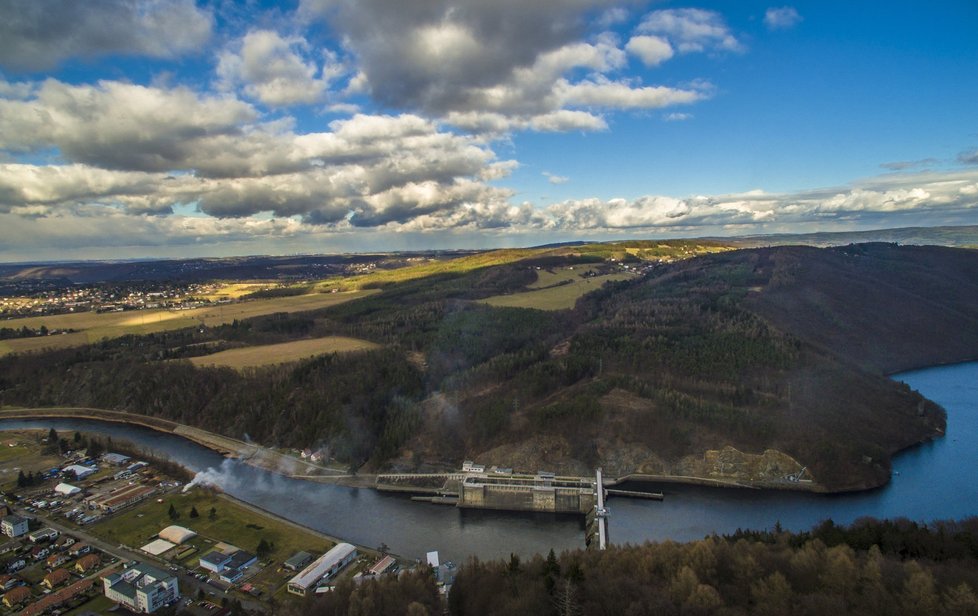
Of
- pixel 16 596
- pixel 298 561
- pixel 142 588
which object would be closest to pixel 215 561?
pixel 142 588

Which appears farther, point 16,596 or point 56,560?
point 56,560

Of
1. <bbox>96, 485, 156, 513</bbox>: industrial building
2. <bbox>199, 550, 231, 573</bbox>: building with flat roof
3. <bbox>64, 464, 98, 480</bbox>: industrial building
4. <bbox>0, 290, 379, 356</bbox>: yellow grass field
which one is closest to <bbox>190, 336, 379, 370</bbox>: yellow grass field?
<bbox>64, 464, 98, 480</bbox>: industrial building

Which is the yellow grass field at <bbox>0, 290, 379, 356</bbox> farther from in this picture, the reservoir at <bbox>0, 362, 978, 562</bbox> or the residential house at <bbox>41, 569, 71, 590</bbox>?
the residential house at <bbox>41, 569, 71, 590</bbox>

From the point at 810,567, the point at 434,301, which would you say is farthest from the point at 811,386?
the point at 434,301

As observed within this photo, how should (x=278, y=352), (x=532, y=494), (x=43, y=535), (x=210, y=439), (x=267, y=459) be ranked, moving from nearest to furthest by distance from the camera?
(x=43, y=535)
(x=532, y=494)
(x=267, y=459)
(x=210, y=439)
(x=278, y=352)

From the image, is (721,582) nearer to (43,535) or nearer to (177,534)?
(177,534)

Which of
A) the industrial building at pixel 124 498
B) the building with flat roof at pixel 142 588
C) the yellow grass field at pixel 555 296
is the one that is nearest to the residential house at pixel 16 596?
the building with flat roof at pixel 142 588
